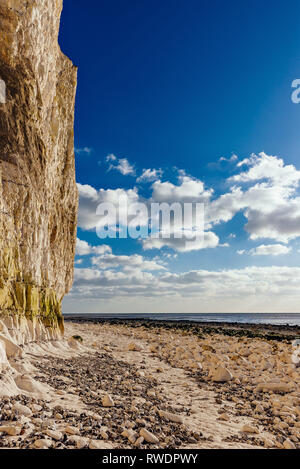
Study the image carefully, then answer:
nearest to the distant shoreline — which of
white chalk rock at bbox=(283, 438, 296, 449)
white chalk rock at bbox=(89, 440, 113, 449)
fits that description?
white chalk rock at bbox=(283, 438, 296, 449)

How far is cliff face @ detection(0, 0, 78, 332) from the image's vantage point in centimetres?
877

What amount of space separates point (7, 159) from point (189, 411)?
884 centimetres

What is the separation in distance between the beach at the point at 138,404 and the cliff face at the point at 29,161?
1.94 meters

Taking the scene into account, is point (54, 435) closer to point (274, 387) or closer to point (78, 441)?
point (78, 441)

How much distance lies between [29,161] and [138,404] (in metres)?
8.31

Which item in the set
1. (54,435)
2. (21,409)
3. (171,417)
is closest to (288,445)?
(171,417)

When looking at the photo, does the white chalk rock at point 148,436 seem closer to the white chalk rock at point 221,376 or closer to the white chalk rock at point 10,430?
the white chalk rock at point 10,430

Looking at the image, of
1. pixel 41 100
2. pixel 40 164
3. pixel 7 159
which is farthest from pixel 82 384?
pixel 41 100

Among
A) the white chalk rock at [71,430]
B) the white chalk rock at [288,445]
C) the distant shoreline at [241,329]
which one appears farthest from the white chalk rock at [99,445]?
the distant shoreline at [241,329]

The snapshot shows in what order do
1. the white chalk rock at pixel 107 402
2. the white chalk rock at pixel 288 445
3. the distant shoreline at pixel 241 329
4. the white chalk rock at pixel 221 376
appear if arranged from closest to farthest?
the white chalk rock at pixel 288 445
the white chalk rock at pixel 107 402
the white chalk rock at pixel 221 376
the distant shoreline at pixel 241 329

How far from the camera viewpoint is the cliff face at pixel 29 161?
877cm

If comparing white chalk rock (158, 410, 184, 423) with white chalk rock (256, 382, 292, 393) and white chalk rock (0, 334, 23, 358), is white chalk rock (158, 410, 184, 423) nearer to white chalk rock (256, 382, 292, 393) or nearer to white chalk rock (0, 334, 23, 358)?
white chalk rock (0, 334, 23, 358)

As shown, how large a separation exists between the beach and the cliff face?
1.94m
